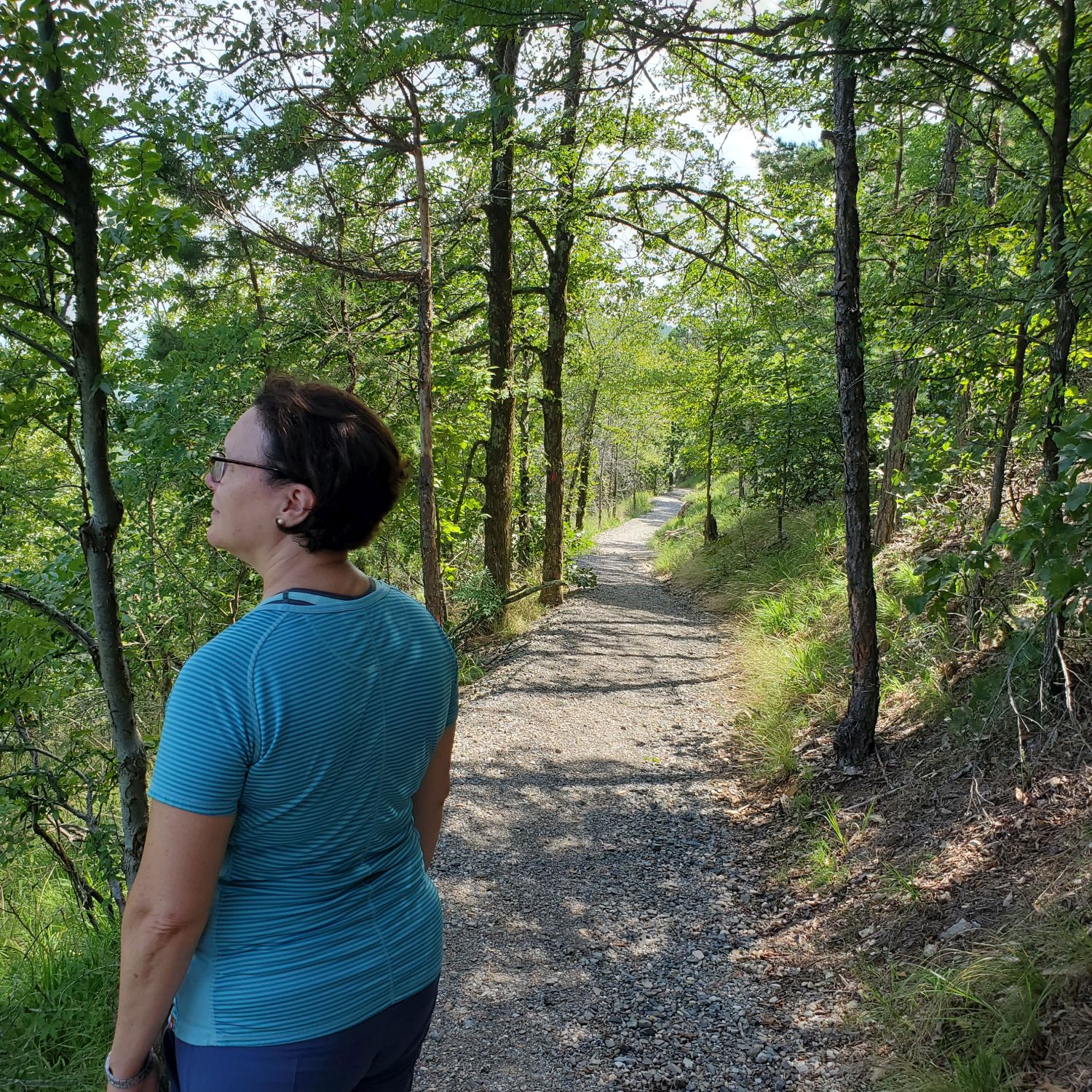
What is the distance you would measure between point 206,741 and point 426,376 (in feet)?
21.6

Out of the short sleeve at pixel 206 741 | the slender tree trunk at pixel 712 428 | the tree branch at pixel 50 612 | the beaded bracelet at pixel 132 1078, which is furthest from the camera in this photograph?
the slender tree trunk at pixel 712 428

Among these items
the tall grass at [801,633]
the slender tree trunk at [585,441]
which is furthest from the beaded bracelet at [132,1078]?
the slender tree trunk at [585,441]

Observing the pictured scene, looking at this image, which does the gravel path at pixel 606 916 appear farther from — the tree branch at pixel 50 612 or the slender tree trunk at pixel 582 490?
the slender tree trunk at pixel 582 490

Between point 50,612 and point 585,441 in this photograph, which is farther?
point 585,441

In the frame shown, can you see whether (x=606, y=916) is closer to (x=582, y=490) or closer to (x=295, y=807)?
(x=295, y=807)

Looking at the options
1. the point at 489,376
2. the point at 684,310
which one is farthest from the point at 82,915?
the point at 684,310

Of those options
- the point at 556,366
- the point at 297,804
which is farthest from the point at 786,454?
the point at 297,804

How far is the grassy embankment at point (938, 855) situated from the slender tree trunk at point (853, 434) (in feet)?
0.94

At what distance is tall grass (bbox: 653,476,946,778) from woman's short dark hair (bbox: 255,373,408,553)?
10.0 feet

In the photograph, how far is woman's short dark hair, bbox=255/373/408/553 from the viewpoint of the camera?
1276mm

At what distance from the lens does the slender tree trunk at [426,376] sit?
6617 mm

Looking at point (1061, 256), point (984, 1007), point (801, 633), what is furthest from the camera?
point (801, 633)

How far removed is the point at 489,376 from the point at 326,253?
285cm

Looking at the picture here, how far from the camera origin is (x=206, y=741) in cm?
108
